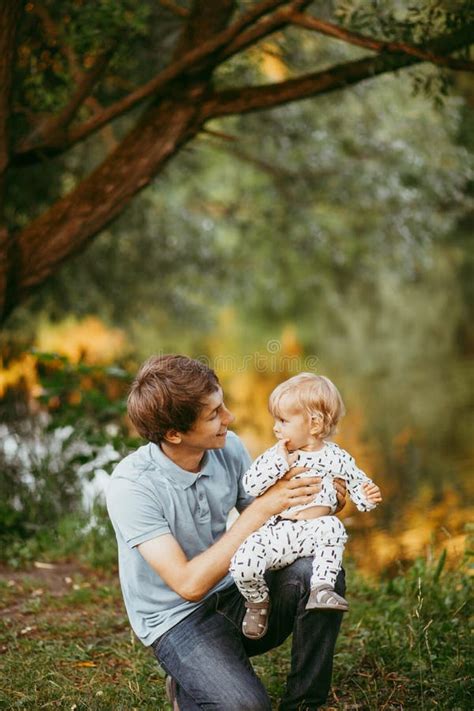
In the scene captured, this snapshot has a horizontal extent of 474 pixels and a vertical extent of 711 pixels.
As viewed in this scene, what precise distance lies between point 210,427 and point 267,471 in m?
0.23

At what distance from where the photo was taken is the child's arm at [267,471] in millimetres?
2801

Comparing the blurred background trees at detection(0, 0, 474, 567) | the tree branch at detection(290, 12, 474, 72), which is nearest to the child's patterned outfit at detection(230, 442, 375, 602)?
the tree branch at detection(290, 12, 474, 72)

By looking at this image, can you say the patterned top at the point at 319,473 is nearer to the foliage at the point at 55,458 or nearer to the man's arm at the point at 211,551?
the man's arm at the point at 211,551

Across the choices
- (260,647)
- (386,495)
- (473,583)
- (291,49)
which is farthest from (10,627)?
(291,49)

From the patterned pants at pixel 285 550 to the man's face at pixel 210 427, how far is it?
32 cm

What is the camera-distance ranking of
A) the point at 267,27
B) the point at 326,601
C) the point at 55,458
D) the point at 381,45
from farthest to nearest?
the point at 55,458, the point at 267,27, the point at 381,45, the point at 326,601

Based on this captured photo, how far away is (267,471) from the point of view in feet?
9.18

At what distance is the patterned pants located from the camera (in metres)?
2.71

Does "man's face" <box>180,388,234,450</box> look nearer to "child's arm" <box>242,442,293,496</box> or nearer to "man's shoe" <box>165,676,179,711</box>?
"child's arm" <box>242,442,293,496</box>

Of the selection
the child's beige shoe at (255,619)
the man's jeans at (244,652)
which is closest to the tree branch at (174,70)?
the man's jeans at (244,652)

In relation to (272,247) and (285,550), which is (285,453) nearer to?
(285,550)

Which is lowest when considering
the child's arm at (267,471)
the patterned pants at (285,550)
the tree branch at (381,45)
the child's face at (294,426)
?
the patterned pants at (285,550)

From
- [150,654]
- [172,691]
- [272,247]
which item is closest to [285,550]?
[172,691]

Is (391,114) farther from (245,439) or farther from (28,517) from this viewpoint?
(28,517)
